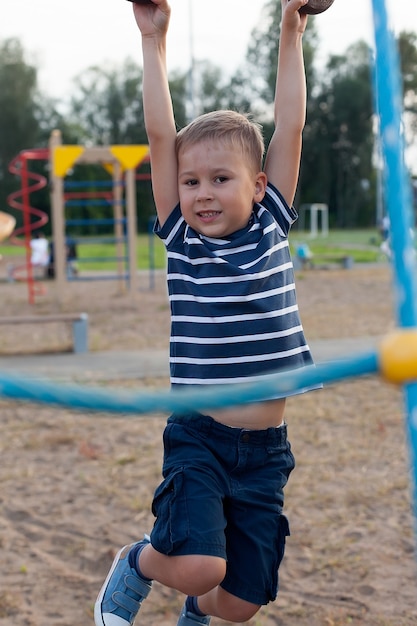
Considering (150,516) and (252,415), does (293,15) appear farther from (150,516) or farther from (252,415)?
(150,516)

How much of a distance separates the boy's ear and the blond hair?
0.06 feet

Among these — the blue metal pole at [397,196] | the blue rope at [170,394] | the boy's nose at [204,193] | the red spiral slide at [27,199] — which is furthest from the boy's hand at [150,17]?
the red spiral slide at [27,199]

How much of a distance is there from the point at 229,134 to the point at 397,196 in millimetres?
965

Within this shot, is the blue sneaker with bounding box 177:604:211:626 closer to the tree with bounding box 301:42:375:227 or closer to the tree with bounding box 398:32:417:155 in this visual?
the tree with bounding box 398:32:417:155

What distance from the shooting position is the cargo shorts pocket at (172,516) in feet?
6.01

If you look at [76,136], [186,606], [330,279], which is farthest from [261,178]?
[76,136]

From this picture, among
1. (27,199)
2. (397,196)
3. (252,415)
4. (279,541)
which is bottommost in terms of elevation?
(279,541)

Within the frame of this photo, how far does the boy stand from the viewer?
6.13 ft

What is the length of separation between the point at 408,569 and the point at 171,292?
4.93 ft

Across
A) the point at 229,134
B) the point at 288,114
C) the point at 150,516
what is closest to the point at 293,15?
the point at 288,114

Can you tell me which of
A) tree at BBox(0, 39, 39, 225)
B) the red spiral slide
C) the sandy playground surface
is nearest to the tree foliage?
tree at BBox(0, 39, 39, 225)

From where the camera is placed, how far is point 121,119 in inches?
1734

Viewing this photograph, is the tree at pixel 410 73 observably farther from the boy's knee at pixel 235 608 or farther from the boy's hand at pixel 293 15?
the boy's knee at pixel 235 608

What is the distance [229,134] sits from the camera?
1967 mm
